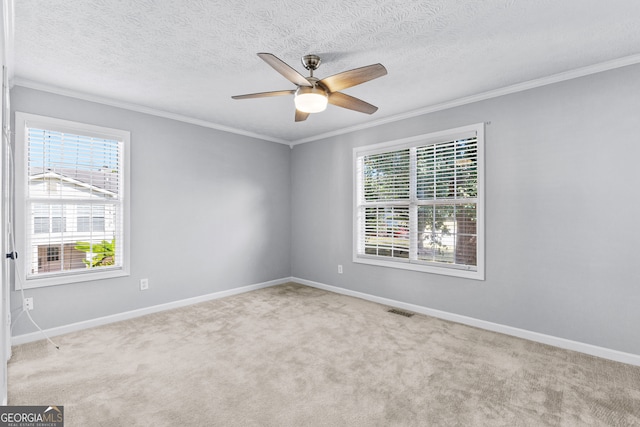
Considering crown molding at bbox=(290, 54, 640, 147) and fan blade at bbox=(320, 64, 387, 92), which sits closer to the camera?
fan blade at bbox=(320, 64, 387, 92)

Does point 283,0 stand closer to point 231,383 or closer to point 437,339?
point 231,383

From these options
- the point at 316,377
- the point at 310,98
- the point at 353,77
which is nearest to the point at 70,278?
the point at 316,377

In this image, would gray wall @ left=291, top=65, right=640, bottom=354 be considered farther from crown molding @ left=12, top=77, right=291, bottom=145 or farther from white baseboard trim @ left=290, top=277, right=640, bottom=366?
crown molding @ left=12, top=77, right=291, bottom=145

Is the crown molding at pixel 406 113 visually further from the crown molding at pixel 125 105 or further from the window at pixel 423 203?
the window at pixel 423 203

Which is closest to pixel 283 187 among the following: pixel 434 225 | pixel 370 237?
pixel 370 237

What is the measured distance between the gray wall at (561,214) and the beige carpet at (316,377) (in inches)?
13.1

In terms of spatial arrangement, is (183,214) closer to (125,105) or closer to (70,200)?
(70,200)

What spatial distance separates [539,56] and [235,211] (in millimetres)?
3937

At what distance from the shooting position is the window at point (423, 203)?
3.51 m

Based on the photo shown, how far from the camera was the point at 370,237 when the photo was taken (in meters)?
4.54

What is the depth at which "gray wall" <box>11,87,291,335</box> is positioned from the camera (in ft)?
10.9

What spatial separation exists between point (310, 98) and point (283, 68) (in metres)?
0.34

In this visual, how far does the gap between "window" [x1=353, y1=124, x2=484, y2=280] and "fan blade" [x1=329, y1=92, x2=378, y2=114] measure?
134 centimetres

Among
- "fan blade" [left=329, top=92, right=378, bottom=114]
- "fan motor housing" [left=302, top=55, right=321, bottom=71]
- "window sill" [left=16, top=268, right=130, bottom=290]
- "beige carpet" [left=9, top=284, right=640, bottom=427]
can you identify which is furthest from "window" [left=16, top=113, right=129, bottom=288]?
"fan blade" [left=329, top=92, right=378, bottom=114]
